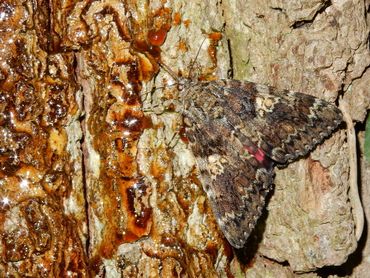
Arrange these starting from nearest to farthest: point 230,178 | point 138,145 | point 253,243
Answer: point 138,145 < point 253,243 < point 230,178

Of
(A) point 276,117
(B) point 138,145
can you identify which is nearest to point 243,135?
(A) point 276,117

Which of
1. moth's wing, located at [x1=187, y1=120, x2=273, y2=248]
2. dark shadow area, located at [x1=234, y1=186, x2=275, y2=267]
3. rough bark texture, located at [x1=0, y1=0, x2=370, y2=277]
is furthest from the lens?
dark shadow area, located at [x1=234, y1=186, x2=275, y2=267]

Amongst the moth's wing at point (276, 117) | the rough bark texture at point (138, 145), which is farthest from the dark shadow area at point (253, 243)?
the moth's wing at point (276, 117)

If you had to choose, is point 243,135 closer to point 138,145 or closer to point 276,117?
point 276,117

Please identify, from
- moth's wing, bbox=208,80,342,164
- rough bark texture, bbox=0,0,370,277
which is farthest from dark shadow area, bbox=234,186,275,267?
moth's wing, bbox=208,80,342,164

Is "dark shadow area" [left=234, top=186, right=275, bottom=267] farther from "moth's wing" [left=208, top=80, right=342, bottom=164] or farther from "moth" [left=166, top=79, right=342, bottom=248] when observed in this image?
"moth's wing" [left=208, top=80, right=342, bottom=164]

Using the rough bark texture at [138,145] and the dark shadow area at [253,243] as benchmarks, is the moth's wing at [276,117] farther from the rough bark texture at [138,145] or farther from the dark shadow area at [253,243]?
the dark shadow area at [253,243]

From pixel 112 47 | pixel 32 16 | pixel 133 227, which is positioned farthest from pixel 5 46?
pixel 133 227

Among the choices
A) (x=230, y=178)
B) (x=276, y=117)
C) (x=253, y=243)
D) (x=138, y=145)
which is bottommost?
(x=253, y=243)
